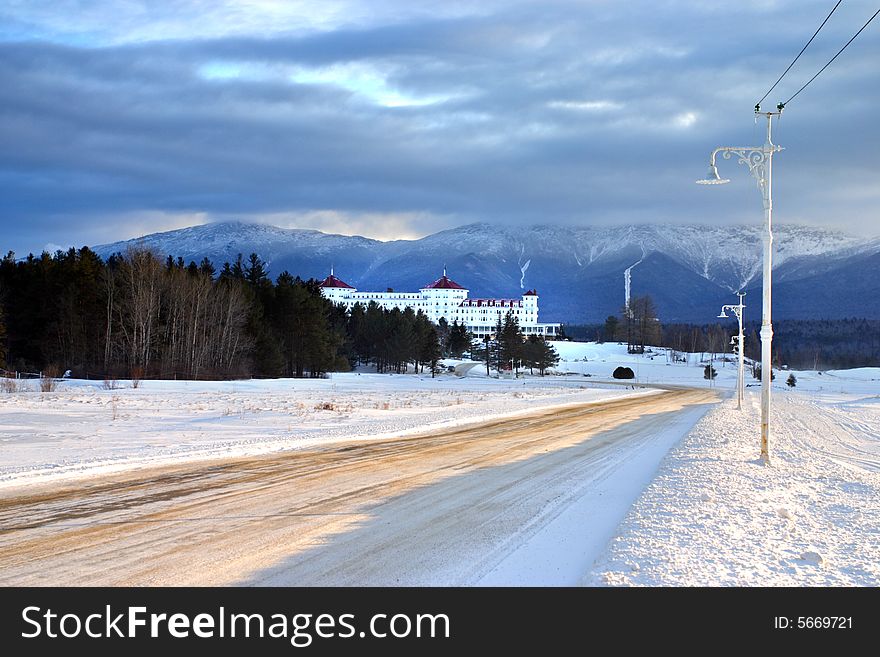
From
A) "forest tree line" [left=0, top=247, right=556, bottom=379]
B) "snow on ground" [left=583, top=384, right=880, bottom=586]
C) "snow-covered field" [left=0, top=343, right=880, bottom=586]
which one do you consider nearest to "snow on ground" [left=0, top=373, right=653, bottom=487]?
"snow-covered field" [left=0, top=343, right=880, bottom=586]

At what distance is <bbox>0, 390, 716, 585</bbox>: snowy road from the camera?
8.00 metres

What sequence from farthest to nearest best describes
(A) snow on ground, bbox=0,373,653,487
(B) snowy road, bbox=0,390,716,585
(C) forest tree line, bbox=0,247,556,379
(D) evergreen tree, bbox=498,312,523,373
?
(D) evergreen tree, bbox=498,312,523,373, (C) forest tree line, bbox=0,247,556,379, (A) snow on ground, bbox=0,373,653,487, (B) snowy road, bbox=0,390,716,585

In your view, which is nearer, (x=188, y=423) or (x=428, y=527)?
(x=428, y=527)

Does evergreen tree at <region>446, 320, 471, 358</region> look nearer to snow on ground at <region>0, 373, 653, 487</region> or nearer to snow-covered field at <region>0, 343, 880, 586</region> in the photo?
snow on ground at <region>0, 373, 653, 487</region>

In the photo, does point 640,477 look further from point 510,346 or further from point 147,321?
point 510,346

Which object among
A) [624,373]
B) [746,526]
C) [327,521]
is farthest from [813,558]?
[624,373]

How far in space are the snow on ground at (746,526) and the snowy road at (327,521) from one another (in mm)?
533

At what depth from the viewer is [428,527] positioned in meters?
10.4

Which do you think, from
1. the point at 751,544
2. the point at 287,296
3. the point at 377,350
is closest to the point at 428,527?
the point at 751,544

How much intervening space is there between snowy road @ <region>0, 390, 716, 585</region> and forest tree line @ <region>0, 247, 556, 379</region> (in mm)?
46822

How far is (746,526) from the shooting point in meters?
10.6
